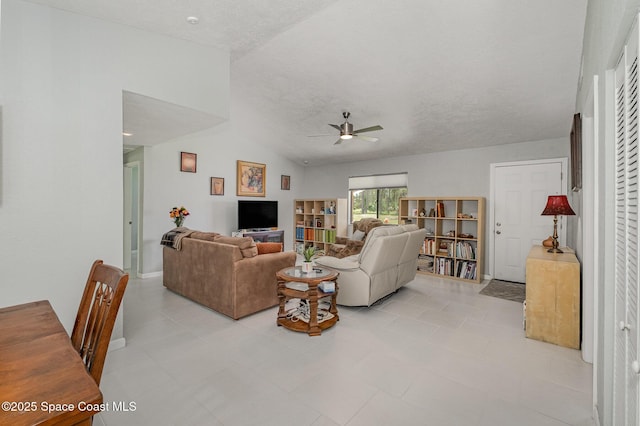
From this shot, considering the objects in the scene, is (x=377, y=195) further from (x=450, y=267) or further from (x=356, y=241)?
(x=450, y=267)

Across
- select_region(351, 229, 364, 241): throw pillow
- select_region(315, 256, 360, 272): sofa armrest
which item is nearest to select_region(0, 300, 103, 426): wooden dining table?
select_region(315, 256, 360, 272): sofa armrest

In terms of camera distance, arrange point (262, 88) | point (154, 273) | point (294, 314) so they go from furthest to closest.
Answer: point (154, 273), point (262, 88), point (294, 314)

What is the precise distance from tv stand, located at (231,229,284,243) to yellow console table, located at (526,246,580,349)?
4.86 meters

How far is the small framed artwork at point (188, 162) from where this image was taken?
5602 millimetres

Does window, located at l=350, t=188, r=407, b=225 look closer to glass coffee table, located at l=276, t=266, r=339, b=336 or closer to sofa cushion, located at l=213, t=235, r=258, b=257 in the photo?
glass coffee table, located at l=276, t=266, r=339, b=336

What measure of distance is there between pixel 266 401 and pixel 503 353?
2075 millimetres

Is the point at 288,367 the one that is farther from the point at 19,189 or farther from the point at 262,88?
the point at 262,88

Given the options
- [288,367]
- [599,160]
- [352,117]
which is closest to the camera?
[599,160]

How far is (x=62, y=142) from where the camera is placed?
239cm

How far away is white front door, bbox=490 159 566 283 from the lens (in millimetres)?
4699

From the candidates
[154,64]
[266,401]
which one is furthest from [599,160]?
[154,64]

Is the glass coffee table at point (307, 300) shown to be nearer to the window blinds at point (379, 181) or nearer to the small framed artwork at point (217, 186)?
the small framed artwork at point (217, 186)

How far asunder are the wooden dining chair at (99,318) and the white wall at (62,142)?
4.12ft

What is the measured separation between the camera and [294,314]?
3.30m
